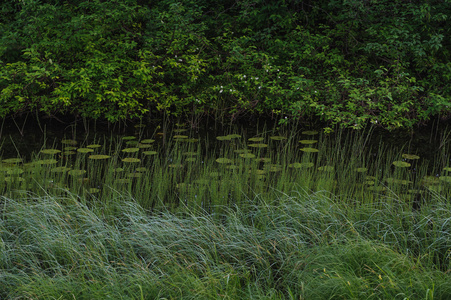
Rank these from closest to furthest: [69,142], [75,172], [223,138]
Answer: [75,172]
[69,142]
[223,138]

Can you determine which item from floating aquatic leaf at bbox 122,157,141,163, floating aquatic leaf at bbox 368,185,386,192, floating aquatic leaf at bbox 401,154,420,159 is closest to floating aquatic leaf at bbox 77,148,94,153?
floating aquatic leaf at bbox 122,157,141,163

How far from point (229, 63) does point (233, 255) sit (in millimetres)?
5895

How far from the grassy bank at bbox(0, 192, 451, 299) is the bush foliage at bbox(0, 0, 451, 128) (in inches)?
152

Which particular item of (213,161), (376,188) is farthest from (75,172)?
(376,188)

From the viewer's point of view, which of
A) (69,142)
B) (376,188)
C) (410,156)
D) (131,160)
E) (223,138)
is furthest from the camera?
(223,138)

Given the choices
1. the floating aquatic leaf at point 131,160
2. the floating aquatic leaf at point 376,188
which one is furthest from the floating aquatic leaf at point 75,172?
the floating aquatic leaf at point 376,188

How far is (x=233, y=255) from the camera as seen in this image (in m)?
3.99

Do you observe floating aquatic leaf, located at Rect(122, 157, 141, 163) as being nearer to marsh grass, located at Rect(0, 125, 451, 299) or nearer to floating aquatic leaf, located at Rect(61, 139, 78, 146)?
marsh grass, located at Rect(0, 125, 451, 299)

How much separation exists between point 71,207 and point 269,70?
16.7 feet

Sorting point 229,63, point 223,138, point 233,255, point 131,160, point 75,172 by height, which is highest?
point 229,63

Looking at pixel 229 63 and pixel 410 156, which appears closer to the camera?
pixel 410 156

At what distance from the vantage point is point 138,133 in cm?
872

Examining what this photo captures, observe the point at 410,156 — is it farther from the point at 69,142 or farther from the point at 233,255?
the point at 69,142

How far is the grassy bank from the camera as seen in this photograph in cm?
Answer: 341
